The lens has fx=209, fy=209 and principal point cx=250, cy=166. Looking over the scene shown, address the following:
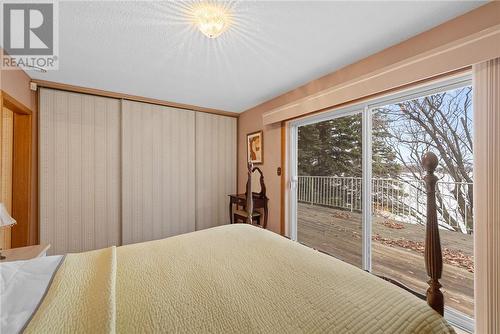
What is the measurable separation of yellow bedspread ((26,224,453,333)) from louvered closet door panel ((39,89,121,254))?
6.38 ft

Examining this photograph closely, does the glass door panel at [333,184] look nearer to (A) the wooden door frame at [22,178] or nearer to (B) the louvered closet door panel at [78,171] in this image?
(B) the louvered closet door panel at [78,171]

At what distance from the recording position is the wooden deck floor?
194 cm

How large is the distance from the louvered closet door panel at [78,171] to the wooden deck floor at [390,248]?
9.12ft

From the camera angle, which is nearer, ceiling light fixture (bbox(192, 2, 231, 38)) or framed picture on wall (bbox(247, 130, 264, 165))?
ceiling light fixture (bbox(192, 2, 231, 38))

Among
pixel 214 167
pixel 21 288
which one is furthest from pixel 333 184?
pixel 21 288

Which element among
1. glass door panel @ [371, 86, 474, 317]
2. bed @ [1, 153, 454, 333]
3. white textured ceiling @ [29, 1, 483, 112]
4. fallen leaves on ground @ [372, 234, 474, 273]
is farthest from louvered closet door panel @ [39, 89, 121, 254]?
fallen leaves on ground @ [372, 234, 474, 273]

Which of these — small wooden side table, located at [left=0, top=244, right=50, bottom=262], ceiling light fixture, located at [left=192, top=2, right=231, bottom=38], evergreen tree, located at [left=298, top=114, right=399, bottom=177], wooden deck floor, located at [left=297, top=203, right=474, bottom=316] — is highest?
ceiling light fixture, located at [left=192, top=2, right=231, bottom=38]

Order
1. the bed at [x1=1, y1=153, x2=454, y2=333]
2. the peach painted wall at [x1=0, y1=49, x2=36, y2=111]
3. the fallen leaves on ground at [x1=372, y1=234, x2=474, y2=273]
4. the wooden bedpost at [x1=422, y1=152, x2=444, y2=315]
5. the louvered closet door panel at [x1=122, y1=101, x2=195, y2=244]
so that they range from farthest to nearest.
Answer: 1. the louvered closet door panel at [x1=122, y1=101, x2=195, y2=244]
2. the fallen leaves on ground at [x1=372, y1=234, x2=474, y2=273]
3. the peach painted wall at [x1=0, y1=49, x2=36, y2=111]
4. the wooden bedpost at [x1=422, y1=152, x2=444, y2=315]
5. the bed at [x1=1, y1=153, x2=454, y2=333]

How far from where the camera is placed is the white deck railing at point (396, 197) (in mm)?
1937

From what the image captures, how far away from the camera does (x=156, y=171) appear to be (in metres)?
3.22

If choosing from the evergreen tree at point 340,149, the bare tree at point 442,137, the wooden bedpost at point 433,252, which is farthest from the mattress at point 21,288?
the bare tree at point 442,137

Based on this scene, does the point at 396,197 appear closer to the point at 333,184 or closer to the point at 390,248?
the point at 390,248

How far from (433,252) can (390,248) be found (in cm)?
201

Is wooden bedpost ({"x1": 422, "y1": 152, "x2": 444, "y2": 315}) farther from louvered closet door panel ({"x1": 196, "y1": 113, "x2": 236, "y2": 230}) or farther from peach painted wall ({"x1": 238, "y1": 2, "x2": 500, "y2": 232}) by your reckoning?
louvered closet door panel ({"x1": 196, "y1": 113, "x2": 236, "y2": 230})
